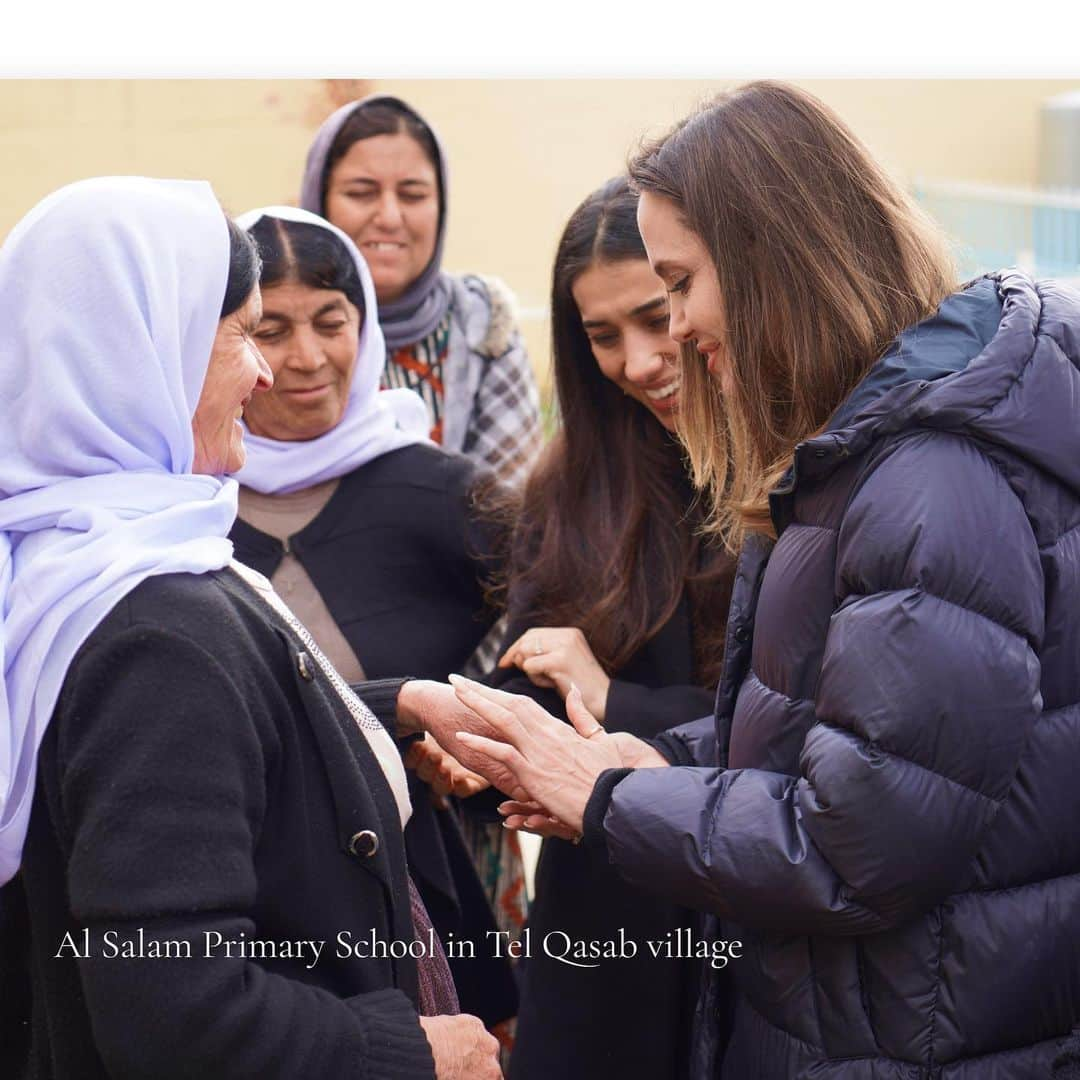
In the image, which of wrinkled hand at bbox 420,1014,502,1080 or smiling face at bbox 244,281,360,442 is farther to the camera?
smiling face at bbox 244,281,360,442

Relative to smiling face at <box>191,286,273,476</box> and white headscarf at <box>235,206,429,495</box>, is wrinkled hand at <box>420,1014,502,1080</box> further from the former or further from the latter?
white headscarf at <box>235,206,429,495</box>

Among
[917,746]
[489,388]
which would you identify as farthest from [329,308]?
[917,746]

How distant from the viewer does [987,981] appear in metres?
1.68

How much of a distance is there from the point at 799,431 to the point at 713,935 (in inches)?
29.9

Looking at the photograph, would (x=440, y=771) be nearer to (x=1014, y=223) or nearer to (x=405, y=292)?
(x=405, y=292)

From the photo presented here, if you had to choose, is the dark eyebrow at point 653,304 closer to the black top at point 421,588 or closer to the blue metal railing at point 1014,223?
the black top at point 421,588

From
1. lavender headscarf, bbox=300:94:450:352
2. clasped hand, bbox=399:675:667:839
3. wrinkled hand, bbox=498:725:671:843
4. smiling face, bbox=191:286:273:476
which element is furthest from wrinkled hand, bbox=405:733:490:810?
lavender headscarf, bbox=300:94:450:352

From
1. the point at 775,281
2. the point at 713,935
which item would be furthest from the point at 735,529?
the point at 713,935

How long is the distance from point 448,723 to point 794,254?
0.95 m

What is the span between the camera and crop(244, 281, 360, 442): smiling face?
2760mm

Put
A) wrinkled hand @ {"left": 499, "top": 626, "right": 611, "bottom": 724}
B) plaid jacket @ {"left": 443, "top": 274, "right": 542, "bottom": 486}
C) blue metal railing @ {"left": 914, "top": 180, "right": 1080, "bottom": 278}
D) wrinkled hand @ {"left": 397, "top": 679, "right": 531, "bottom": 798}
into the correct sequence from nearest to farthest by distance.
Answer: wrinkled hand @ {"left": 397, "top": 679, "right": 531, "bottom": 798}
wrinkled hand @ {"left": 499, "top": 626, "right": 611, "bottom": 724}
plaid jacket @ {"left": 443, "top": 274, "right": 542, "bottom": 486}
blue metal railing @ {"left": 914, "top": 180, "right": 1080, "bottom": 278}

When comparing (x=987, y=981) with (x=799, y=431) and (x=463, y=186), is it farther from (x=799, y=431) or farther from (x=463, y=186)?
(x=463, y=186)

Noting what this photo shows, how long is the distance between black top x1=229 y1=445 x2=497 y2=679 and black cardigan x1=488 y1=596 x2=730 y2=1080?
26 centimetres

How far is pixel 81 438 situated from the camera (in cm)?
166
